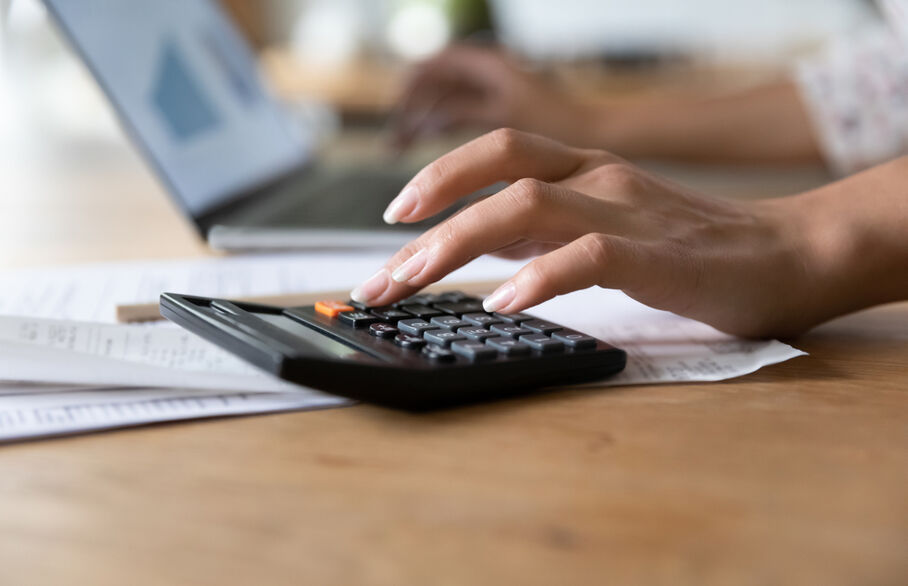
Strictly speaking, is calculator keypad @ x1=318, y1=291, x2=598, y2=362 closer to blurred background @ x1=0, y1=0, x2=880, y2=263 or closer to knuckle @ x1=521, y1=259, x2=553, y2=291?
knuckle @ x1=521, y1=259, x2=553, y2=291

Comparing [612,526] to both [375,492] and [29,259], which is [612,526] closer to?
[375,492]

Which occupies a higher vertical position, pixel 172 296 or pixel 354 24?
pixel 354 24

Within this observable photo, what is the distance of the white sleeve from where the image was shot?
114 cm

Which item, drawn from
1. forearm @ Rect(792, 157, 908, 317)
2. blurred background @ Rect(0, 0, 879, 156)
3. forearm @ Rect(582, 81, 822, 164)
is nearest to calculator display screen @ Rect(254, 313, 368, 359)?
forearm @ Rect(792, 157, 908, 317)

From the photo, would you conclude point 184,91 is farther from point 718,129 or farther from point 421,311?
point 718,129

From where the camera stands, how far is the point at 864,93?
1.16m

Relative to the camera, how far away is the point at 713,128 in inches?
52.5

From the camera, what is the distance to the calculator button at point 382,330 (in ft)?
1.37

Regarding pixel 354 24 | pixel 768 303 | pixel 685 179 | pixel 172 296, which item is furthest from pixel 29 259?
pixel 354 24

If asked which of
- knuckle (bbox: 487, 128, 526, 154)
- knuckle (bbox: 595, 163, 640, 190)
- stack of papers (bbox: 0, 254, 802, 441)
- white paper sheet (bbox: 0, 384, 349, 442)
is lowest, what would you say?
white paper sheet (bbox: 0, 384, 349, 442)

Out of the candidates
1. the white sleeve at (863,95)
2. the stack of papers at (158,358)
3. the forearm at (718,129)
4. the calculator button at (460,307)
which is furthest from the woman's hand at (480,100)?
the calculator button at (460,307)

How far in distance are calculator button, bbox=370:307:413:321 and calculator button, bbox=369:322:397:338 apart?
15 mm

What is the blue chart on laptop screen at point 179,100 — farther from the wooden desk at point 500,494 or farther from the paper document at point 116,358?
the wooden desk at point 500,494

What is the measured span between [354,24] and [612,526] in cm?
327
